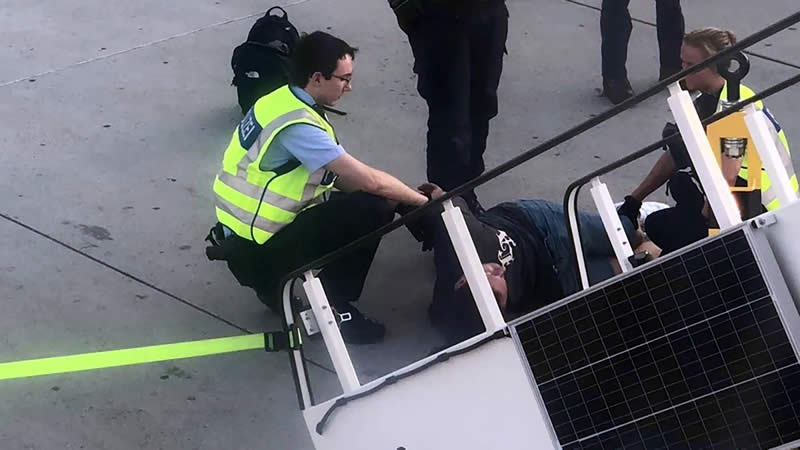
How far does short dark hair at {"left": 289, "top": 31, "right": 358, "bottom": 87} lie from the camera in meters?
4.44

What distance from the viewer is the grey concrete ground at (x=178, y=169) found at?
4371 millimetres

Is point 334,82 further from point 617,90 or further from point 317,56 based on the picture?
point 617,90

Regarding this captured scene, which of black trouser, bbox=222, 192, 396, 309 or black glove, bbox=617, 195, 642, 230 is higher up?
black trouser, bbox=222, 192, 396, 309

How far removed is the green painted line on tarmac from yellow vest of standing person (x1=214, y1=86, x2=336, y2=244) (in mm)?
476

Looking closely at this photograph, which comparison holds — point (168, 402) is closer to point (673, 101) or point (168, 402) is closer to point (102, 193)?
point (102, 193)

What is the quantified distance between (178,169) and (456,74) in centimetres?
179

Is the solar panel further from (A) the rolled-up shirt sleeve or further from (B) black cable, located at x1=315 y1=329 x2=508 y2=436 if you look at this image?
(A) the rolled-up shirt sleeve

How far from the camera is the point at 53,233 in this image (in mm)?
5469

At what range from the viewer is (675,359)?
2.73m

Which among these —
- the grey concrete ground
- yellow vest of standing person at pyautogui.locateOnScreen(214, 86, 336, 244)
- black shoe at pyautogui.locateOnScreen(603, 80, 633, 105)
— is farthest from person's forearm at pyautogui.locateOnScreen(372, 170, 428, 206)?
black shoe at pyautogui.locateOnScreen(603, 80, 633, 105)

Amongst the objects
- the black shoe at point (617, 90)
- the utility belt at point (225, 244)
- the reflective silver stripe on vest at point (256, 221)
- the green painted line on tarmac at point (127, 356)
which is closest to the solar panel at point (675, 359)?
the reflective silver stripe on vest at point (256, 221)

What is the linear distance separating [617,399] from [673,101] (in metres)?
0.77

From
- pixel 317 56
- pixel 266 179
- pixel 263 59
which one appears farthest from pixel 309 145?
pixel 263 59

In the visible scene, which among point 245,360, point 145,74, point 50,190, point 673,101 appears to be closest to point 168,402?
point 245,360
